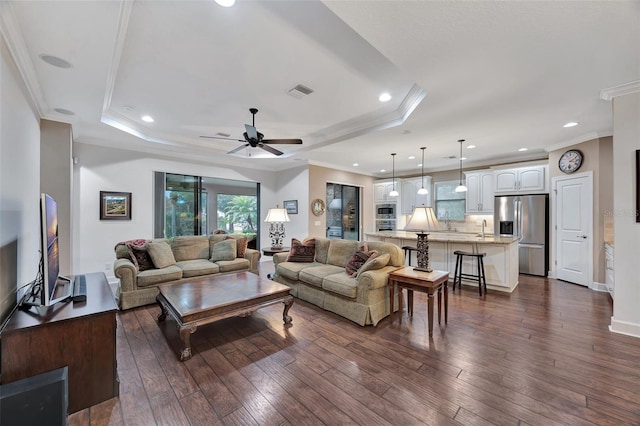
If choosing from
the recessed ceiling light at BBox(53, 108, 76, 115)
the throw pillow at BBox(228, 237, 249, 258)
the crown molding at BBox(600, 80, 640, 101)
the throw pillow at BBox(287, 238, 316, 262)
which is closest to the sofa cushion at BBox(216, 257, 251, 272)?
the throw pillow at BBox(228, 237, 249, 258)

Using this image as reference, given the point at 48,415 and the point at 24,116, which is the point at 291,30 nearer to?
the point at 24,116

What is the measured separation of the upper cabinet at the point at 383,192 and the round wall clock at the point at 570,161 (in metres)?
3.87

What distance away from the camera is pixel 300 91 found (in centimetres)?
316

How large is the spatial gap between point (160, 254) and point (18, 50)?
285 centimetres

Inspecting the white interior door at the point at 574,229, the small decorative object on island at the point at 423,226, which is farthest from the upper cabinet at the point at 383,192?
the small decorative object on island at the point at 423,226

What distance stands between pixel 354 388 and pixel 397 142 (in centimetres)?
411

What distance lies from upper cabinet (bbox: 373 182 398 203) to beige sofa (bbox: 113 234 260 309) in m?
4.76

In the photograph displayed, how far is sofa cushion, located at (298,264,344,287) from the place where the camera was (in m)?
3.60

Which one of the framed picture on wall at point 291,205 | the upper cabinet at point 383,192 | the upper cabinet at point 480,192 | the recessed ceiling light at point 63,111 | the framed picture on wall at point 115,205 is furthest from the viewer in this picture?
the upper cabinet at point 383,192

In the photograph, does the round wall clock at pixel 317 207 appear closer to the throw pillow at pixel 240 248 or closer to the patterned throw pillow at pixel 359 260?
the throw pillow at pixel 240 248

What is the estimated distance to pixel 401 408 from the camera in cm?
177

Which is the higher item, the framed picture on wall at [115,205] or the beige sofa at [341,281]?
the framed picture on wall at [115,205]

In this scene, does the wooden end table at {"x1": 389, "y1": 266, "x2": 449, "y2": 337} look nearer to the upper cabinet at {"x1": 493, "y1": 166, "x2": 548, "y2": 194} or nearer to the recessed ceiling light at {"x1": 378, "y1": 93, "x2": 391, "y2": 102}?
the recessed ceiling light at {"x1": 378, "y1": 93, "x2": 391, "y2": 102}

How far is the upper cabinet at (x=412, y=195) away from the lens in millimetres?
7551
